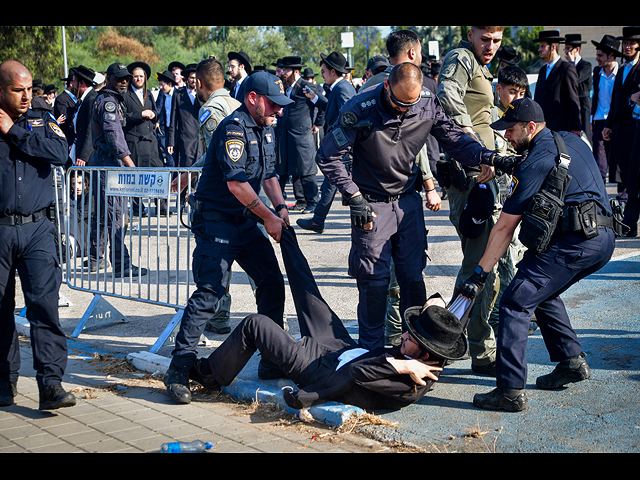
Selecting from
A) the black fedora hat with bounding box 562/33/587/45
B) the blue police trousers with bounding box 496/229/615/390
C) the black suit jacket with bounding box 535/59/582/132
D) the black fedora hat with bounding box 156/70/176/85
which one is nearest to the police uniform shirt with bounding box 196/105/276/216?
the blue police trousers with bounding box 496/229/615/390

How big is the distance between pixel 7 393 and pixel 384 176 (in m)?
3.05

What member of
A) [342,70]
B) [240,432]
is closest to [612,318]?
[240,432]

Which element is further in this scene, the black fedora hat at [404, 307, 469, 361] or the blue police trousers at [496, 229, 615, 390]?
the blue police trousers at [496, 229, 615, 390]

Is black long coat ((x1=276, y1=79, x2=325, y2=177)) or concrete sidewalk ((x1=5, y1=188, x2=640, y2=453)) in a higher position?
black long coat ((x1=276, y1=79, x2=325, y2=177))

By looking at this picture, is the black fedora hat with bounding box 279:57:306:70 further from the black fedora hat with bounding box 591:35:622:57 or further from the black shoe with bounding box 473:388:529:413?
the black shoe with bounding box 473:388:529:413

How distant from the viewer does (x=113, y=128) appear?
26.6 feet

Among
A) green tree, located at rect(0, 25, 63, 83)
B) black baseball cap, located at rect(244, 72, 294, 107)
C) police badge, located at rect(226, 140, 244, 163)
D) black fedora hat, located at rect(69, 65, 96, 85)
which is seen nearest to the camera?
police badge, located at rect(226, 140, 244, 163)

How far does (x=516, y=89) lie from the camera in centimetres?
532

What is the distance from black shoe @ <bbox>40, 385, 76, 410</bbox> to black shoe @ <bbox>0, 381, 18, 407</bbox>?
0.35 m

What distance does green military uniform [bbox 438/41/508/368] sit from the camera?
15.7ft

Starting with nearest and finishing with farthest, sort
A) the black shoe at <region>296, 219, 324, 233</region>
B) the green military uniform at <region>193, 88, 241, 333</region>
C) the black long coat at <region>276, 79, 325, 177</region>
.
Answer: the green military uniform at <region>193, 88, 241, 333</region> → the black shoe at <region>296, 219, 324, 233</region> → the black long coat at <region>276, 79, 325, 177</region>

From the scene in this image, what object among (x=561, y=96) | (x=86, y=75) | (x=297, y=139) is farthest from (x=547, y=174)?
(x=86, y=75)

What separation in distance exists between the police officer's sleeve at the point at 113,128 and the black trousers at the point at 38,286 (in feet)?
12.2
